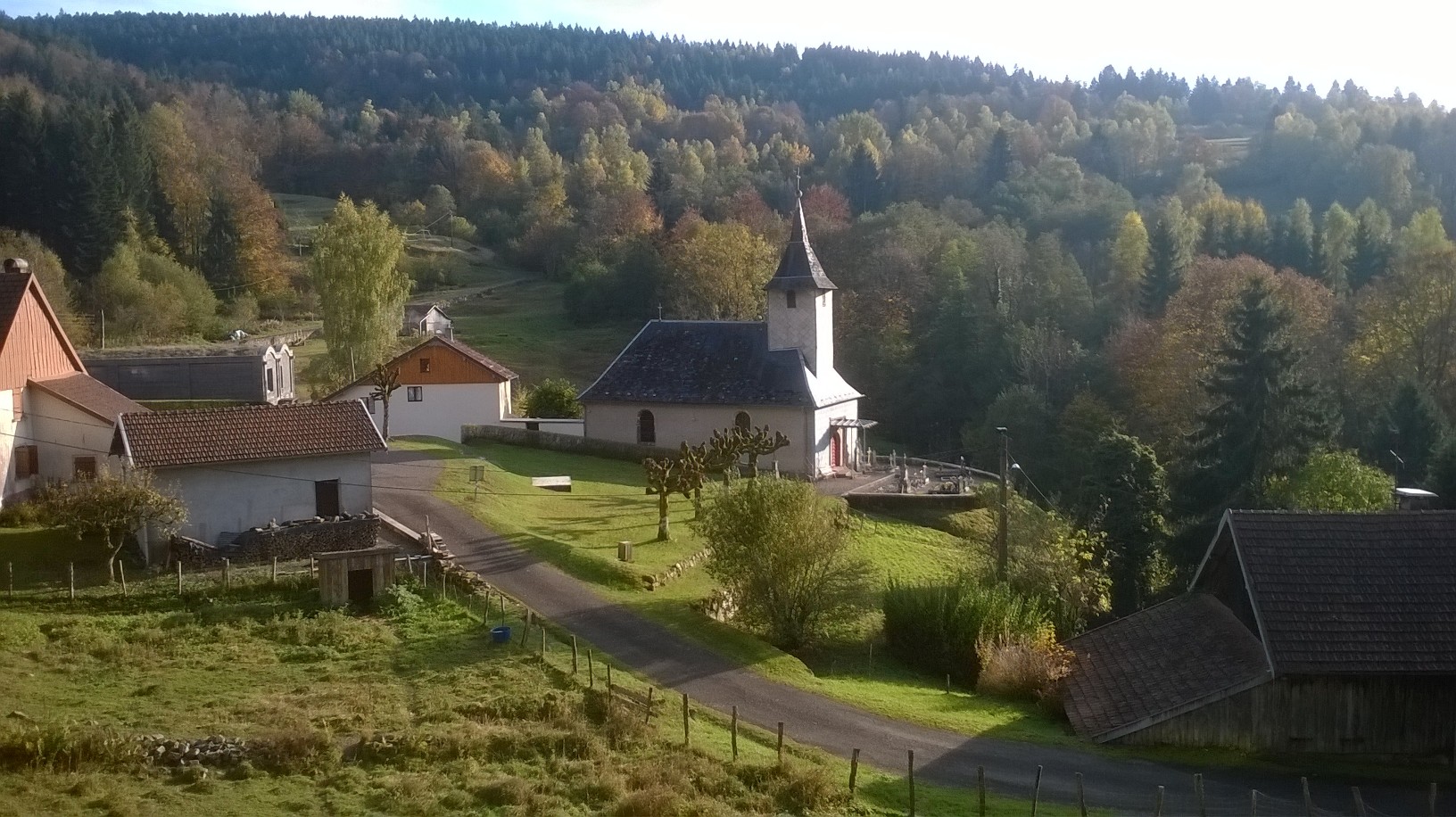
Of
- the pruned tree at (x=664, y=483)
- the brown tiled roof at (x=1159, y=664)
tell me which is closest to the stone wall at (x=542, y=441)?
the pruned tree at (x=664, y=483)

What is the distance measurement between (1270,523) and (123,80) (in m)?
111

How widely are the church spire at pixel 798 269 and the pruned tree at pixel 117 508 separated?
950 inches

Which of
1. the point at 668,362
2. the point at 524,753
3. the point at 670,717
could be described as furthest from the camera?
the point at 668,362

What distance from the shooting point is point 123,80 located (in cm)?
11019

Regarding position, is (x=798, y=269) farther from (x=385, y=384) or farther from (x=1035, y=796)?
(x=1035, y=796)

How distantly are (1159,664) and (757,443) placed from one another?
18479mm

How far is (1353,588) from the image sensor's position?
23.8m

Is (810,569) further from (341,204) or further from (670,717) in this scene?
(341,204)

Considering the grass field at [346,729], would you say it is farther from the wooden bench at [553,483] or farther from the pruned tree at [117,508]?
A: the wooden bench at [553,483]

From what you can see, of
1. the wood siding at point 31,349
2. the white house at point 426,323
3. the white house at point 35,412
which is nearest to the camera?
the white house at point 35,412

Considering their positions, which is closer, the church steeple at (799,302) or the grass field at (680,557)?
the grass field at (680,557)

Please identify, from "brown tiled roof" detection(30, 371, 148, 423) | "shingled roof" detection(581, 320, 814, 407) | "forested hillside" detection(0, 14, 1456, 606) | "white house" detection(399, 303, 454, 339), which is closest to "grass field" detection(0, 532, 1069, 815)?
"brown tiled roof" detection(30, 371, 148, 423)

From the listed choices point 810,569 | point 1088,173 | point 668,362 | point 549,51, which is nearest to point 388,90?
point 549,51

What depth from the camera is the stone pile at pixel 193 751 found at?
18109 mm
